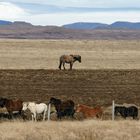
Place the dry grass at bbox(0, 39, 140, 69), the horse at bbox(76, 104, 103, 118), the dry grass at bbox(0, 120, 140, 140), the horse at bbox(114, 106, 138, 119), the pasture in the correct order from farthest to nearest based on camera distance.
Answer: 1. the dry grass at bbox(0, 39, 140, 69)
2. the horse at bbox(114, 106, 138, 119)
3. the horse at bbox(76, 104, 103, 118)
4. the pasture
5. the dry grass at bbox(0, 120, 140, 140)

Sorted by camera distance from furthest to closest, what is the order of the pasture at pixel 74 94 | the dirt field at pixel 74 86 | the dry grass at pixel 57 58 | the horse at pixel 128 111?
the dry grass at pixel 57 58 < the dirt field at pixel 74 86 < the horse at pixel 128 111 < the pasture at pixel 74 94

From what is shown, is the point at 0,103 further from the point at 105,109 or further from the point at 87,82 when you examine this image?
the point at 87,82

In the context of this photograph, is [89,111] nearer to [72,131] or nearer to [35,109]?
[35,109]

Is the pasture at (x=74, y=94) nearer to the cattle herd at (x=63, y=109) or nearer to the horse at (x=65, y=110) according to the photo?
the cattle herd at (x=63, y=109)

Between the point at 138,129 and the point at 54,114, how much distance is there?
6716mm

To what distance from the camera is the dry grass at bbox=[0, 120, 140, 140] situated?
655 inches

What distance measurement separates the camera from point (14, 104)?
75.6 ft

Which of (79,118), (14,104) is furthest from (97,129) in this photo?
(14,104)

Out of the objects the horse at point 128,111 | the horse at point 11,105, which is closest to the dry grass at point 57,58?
the horse at point 11,105

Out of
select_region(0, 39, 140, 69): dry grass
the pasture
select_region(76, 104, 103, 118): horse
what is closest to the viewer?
the pasture

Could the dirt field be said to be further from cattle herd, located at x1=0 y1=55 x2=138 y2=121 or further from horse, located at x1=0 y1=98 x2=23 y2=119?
horse, located at x1=0 y1=98 x2=23 y2=119

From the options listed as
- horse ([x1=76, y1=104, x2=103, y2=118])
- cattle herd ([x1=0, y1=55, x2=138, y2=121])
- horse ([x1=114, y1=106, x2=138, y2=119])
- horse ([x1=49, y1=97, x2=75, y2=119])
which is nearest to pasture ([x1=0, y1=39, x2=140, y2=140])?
horse ([x1=114, y1=106, x2=138, y2=119])

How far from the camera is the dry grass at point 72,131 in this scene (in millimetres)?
16641

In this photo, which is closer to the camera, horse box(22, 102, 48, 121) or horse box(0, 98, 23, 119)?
horse box(22, 102, 48, 121)
